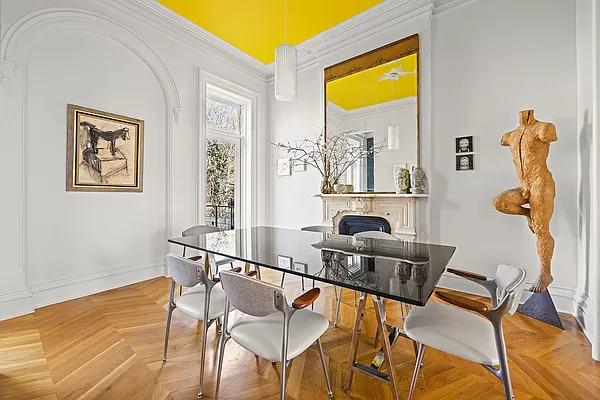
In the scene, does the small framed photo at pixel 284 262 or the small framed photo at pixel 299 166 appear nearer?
the small framed photo at pixel 284 262

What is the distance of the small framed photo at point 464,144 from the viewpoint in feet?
10.3

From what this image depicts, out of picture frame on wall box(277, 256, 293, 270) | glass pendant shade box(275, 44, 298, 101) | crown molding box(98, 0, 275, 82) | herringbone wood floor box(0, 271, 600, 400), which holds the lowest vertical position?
herringbone wood floor box(0, 271, 600, 400)

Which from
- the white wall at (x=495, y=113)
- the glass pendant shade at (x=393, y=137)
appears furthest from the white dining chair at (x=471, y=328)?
the glass pendant shade at (x=393, y=137)

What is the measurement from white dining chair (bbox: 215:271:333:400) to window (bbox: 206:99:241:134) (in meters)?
3.74

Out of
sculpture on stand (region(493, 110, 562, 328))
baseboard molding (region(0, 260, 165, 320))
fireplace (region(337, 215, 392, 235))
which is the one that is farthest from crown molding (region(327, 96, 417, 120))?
baseboard molding (region(0, 260, 165, 320))

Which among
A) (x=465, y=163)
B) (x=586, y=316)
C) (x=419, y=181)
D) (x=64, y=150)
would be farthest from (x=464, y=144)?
(x=64, y=150)

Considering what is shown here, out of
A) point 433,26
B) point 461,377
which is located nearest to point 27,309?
point 461,377

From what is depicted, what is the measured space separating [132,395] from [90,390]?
264mm

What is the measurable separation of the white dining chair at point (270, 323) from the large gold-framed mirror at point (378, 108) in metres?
2.61

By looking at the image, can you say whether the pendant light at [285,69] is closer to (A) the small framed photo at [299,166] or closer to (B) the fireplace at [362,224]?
(B) the fireplace at [362,224]

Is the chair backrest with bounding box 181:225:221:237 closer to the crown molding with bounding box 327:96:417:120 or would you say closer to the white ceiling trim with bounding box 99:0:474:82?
the crown molding with bounding box 327:96:417:120

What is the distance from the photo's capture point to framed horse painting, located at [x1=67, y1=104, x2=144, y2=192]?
9.75 ft

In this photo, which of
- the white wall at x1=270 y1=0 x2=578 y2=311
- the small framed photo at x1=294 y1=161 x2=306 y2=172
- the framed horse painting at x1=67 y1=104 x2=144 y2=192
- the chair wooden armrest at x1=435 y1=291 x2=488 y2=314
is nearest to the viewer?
the chair wooden armrest at x1=435 y1=291 x2=488 y2=314

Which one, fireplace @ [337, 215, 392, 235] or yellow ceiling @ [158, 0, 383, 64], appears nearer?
yellow ceiling @ [158, 0, 383, 64]
